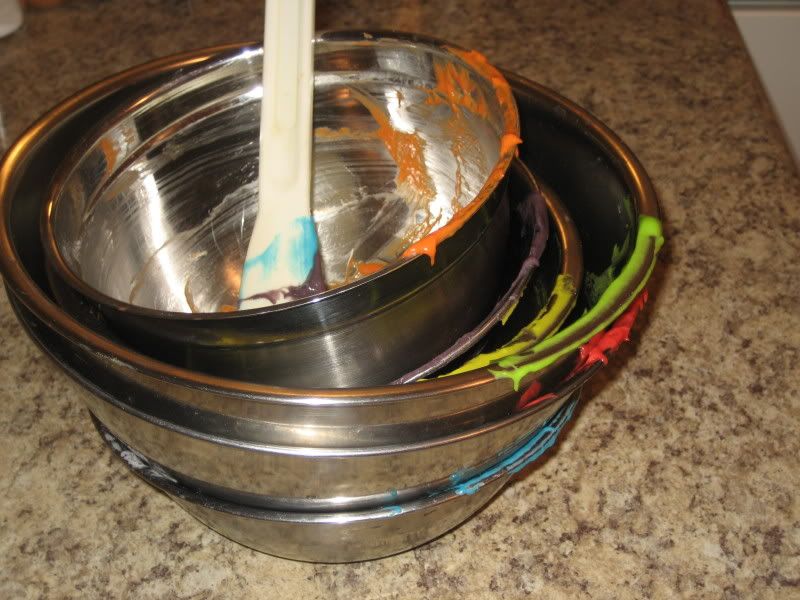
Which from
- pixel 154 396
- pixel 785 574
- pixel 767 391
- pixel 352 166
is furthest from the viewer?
pixel 352 166

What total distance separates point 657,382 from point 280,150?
358 millimetres

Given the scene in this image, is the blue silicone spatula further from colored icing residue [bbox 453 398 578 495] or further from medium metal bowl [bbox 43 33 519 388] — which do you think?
colored icing residue [bbox 453 398 578 495]

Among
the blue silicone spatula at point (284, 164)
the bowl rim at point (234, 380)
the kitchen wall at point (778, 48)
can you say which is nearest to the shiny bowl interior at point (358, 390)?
the bowl rim at point (234, 380)

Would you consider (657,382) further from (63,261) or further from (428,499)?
(63,261)

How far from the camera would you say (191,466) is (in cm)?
51

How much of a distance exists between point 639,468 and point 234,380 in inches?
13.6

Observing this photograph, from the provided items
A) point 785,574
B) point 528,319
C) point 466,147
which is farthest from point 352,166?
point 785,574

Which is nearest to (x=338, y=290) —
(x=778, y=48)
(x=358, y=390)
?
(x=358, y=390)

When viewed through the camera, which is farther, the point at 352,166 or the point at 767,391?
the point at 352,166

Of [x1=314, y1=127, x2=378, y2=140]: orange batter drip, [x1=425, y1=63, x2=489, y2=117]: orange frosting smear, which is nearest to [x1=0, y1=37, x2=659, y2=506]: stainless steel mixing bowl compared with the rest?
[x1=425, y1=63, x2=489, y2=117]: orange frosting smear

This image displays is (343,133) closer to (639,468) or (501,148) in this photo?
(501,148)

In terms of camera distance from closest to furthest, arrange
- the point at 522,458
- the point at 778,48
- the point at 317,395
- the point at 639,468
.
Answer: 1. the point at 317,395
2. the point at 522,458
3. the point at 639,468
4. the point at 778,48

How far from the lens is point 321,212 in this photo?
0.81 metres

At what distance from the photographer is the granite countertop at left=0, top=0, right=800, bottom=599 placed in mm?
602
